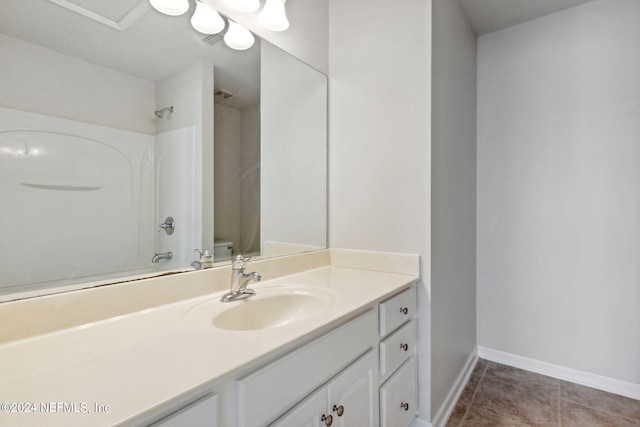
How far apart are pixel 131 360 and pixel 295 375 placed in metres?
0.37

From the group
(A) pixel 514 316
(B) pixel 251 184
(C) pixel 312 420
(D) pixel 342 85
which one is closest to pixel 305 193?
(B) pixel 251 184

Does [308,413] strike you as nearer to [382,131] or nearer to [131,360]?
[131,360]

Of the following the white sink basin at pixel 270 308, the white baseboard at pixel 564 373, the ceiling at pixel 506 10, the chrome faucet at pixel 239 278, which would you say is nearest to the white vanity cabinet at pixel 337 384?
the white sink basin at pixel 270 308

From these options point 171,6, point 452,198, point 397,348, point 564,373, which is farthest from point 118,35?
point 564,373

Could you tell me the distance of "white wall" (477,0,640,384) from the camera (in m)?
1.87

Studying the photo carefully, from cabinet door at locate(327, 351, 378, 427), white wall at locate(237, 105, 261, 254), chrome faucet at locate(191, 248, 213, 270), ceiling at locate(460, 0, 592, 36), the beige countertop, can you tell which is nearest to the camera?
the beige countertop

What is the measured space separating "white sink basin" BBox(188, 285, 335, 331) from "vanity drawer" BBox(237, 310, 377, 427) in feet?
0.40

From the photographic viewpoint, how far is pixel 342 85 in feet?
5.79

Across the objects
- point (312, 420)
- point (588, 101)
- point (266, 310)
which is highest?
point (588, 101)

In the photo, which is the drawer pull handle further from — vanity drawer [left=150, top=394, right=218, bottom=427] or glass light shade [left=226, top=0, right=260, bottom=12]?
glass light shade [left=226, top=0, right=260, bottom=12]

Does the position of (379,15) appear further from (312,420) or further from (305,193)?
(312,420)

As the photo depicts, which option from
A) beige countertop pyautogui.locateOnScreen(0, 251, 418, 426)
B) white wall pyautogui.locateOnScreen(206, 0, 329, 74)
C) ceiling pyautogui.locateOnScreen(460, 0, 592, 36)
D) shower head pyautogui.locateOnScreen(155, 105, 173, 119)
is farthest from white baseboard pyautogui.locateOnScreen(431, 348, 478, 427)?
ceiling pyautogui.locateOnScreen(460, 0, 592, 36)

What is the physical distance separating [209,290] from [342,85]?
4.23 feet

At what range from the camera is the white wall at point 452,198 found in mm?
1523
